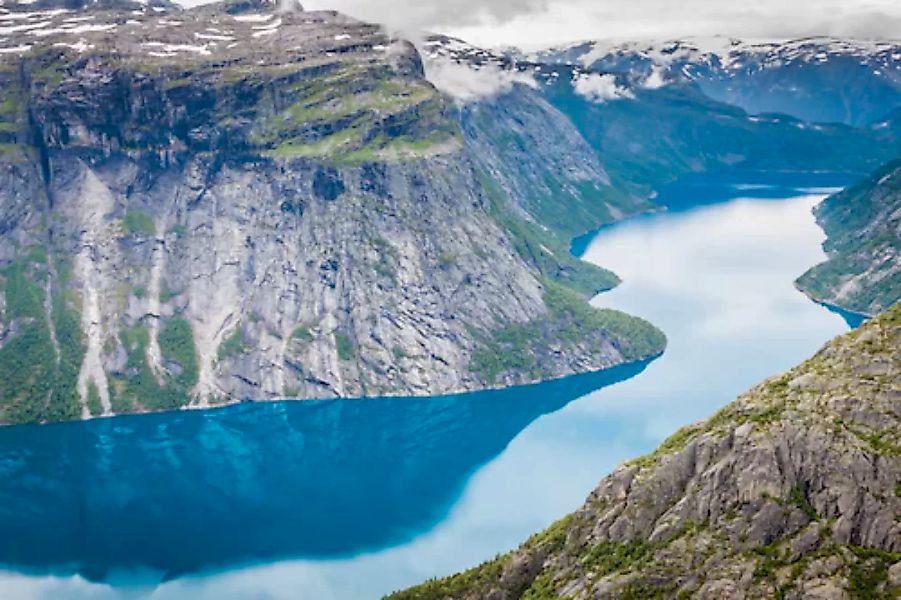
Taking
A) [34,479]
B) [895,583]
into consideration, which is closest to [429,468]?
[34,479]

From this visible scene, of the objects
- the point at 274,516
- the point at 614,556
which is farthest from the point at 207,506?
the point at 614,556

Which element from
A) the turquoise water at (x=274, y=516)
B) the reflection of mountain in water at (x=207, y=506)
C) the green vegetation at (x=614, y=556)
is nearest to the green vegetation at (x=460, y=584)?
the green vegetation at (x=614, y=556)

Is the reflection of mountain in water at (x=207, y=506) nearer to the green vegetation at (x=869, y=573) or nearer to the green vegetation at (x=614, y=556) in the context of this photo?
the green vegetation at (x=614, y=556)

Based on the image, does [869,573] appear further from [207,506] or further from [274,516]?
[207,506]

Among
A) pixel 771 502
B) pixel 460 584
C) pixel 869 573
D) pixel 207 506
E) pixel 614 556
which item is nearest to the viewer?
pixel 869 573

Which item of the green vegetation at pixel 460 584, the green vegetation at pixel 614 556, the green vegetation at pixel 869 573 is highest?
the green vegetation at pixel 869 573

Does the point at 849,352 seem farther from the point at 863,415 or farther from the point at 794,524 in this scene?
the point at 794,524

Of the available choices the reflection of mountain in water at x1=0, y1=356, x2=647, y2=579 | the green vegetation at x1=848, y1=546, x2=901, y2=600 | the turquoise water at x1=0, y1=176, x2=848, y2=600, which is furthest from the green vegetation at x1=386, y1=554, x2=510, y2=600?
the reflection of mountain in water at x1=0, y1=356, x2=647, y2=579

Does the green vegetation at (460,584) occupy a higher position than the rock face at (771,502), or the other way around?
the rock face at (771,502)

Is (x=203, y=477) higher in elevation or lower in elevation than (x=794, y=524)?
lower
